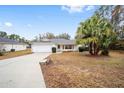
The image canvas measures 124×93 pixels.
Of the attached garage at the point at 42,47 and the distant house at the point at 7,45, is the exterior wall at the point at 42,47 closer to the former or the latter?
the attached garage at the point at 42,47

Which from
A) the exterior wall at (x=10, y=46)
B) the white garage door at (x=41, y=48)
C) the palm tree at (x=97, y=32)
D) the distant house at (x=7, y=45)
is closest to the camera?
the palm tree at (x=97, y=32)

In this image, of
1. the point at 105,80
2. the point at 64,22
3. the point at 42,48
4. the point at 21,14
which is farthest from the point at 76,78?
the point at 42,48

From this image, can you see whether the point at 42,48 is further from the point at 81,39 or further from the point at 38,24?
the point at 38,24

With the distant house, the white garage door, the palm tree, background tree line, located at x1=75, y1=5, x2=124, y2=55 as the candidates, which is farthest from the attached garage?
the palm tree

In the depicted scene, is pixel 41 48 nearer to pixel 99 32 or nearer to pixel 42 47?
pixel 42 47

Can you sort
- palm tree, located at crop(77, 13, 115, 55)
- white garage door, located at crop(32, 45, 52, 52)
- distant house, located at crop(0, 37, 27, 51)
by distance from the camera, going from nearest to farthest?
palm tree, located at crop(77, 13, 115, 55) → distant house, located at crop(0, 37, 27, 51) → white garage door, located at crop(32, 45, 52, 52)

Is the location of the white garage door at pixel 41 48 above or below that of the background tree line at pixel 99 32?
below

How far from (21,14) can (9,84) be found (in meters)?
5.64

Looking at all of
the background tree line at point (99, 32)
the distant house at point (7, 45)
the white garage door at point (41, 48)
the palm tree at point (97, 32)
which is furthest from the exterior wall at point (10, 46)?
the palm tree at point (97, 32)

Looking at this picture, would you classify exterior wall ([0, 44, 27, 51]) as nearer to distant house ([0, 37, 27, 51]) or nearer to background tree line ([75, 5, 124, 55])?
distant house ([0, 37, 27, 51])

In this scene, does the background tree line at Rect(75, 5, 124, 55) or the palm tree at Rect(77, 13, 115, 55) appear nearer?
the background tree line at Rect(75, 5, 124, 55)

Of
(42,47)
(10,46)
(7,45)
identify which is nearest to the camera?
(42,47)

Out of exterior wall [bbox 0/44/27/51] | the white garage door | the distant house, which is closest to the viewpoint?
the distant house

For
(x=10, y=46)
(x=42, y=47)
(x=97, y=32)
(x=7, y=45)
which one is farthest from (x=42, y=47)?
(x=97, y=32)
